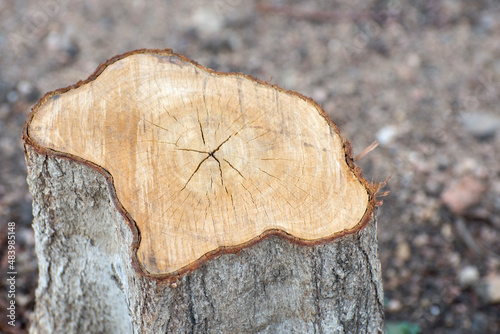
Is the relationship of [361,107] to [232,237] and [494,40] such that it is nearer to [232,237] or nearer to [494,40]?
[494,40]

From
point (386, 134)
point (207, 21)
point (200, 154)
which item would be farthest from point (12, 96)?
point (386, 134)

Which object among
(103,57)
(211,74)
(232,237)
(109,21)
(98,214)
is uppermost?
(109,21)

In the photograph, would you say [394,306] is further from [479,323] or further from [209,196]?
[209,196]

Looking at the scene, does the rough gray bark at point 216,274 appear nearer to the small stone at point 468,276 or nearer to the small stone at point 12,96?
the small stone at point 468,276

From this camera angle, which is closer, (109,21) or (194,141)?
(194,141)

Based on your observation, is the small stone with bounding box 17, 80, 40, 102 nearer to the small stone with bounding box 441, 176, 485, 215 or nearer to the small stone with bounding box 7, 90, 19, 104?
the small stone with bounding box 7, 90, 19, 104

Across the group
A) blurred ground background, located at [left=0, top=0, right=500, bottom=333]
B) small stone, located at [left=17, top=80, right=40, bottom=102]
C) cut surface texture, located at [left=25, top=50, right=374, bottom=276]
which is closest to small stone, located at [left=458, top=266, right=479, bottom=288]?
blurred ground background, located at [left=0, top=0, right=500, bottom=333]

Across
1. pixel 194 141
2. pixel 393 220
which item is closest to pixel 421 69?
pixel 393 220
